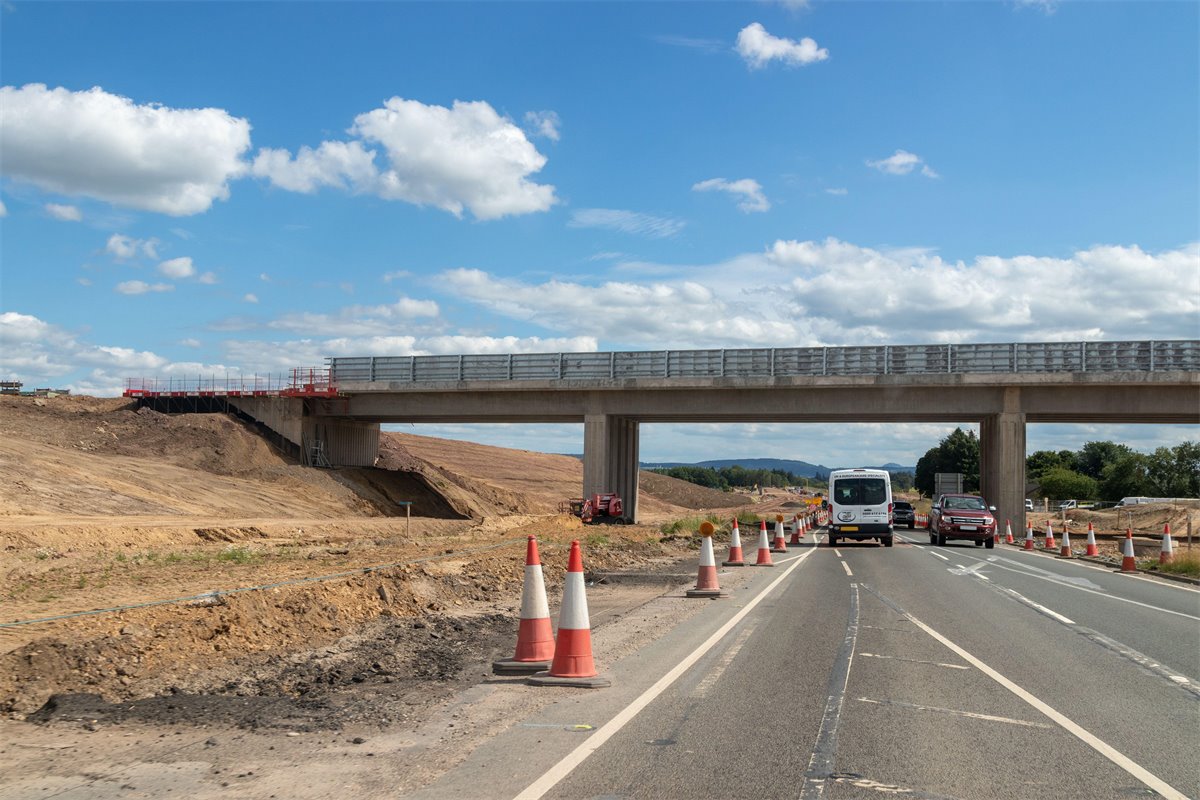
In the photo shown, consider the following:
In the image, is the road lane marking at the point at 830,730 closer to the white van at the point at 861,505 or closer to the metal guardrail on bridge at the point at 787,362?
the white van at the point at 861,505

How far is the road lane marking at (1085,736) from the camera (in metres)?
5.70

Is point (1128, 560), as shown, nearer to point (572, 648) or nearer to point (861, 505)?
point (861, 505)

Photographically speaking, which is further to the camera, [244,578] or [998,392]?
[998,392]

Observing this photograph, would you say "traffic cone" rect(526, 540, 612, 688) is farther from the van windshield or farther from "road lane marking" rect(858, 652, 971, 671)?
the van windshield

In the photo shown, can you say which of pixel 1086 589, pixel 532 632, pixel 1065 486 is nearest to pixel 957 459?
pixel 1065 486

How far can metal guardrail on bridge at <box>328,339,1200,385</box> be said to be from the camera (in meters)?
43.5

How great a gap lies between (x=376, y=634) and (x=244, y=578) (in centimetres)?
446

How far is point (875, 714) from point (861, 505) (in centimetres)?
2786

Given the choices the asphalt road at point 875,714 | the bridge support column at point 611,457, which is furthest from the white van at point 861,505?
the asphalt road at point 875,714

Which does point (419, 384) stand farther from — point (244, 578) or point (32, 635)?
point (32, 635)

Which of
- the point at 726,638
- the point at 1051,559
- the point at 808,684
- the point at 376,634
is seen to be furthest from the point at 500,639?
the point at 1051,559

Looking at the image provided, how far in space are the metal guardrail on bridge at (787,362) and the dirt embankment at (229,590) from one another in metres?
9.18

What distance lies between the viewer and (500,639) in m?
11.3

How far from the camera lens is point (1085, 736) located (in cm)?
684
